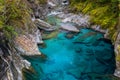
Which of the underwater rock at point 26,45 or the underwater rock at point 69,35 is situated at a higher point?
the underwater rock at point 26,45

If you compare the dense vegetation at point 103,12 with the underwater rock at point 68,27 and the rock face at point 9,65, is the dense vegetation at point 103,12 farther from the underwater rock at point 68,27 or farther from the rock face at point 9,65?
the rock face at point 9,65

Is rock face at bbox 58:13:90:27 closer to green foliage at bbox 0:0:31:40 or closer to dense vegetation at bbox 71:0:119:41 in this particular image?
dense vegetation at bbox 71:0:119:41

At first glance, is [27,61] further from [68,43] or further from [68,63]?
[68,43]

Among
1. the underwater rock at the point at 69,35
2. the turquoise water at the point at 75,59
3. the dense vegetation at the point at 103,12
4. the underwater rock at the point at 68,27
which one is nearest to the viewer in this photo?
the turquoise water at the point at 75,59

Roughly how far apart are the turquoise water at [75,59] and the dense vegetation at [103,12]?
1.70 m

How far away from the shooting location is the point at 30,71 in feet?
55.6

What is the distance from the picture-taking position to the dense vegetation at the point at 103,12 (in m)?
25.6

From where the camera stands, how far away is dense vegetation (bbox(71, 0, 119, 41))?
2561 cm

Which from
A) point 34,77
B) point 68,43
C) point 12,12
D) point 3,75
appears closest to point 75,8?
point 68,43

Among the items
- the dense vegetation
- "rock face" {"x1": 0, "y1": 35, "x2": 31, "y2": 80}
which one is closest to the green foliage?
"rock face" {"x1": 0, "y1": 35, "x2": 31, "y2": 80}

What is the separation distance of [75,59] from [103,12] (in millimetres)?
9722

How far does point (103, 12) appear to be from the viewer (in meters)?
28.0

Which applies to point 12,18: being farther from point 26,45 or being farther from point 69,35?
point 69,35

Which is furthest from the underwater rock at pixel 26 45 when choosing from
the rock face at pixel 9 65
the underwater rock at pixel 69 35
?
the underwater rock at pixel 69 35
